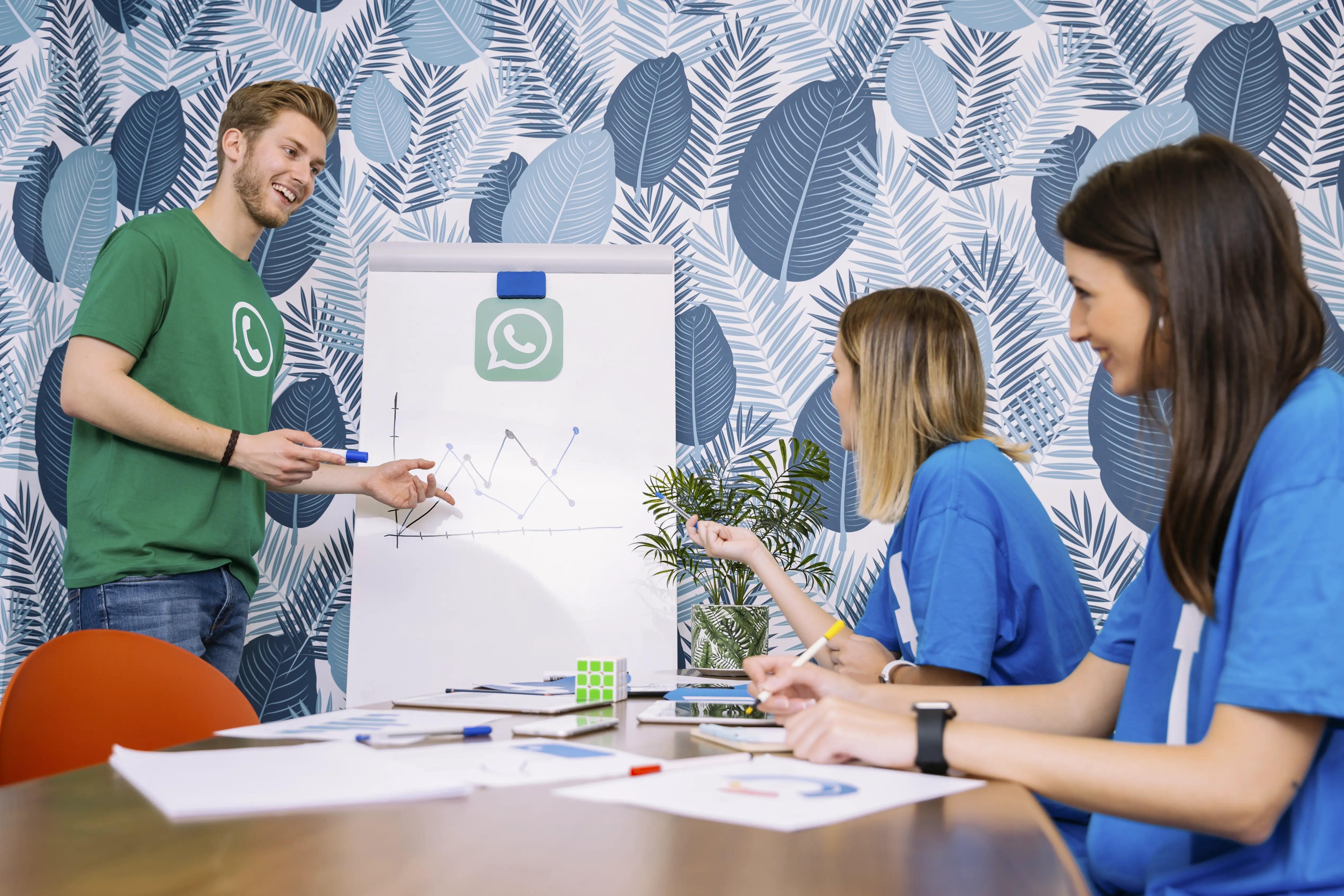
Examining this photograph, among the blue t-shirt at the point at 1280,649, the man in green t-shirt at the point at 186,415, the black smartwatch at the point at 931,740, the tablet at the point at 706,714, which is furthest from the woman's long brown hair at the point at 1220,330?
the man in green t-shirt at the point at 186,415

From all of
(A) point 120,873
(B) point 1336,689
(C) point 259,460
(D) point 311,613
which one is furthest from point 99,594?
(B) point 1336,689

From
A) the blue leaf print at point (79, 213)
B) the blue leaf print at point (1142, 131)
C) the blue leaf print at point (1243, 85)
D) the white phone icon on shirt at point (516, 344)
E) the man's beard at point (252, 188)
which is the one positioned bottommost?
the white phone icon on shirt at point (516, 344)

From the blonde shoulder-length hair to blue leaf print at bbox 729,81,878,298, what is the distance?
1.13 meters

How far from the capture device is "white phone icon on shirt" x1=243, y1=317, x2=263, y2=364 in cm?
216

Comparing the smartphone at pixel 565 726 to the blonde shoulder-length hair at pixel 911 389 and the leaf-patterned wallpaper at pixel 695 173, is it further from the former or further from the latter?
the leaf-patterned wallpaper at pixel 695 173

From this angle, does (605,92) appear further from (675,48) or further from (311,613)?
(311,613)

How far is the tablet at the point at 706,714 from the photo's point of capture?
45.4 inches

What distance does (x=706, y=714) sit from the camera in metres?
1.22

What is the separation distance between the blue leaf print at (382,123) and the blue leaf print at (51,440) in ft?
3.28

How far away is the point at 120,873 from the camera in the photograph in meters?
0.52

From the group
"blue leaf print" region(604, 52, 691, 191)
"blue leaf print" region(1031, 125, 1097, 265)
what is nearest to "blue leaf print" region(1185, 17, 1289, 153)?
"blue leaf print" region(1031, 125, 1097, 265)

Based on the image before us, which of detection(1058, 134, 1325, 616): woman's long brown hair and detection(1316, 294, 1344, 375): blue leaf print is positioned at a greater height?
detection(1316, 294, 1344, 375): blue leaf print

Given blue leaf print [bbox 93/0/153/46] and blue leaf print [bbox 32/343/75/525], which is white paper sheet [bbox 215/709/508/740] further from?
blue leaf print [bbox 93/0/153/46]

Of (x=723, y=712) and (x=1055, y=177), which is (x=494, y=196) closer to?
(x=1055, y=177)
